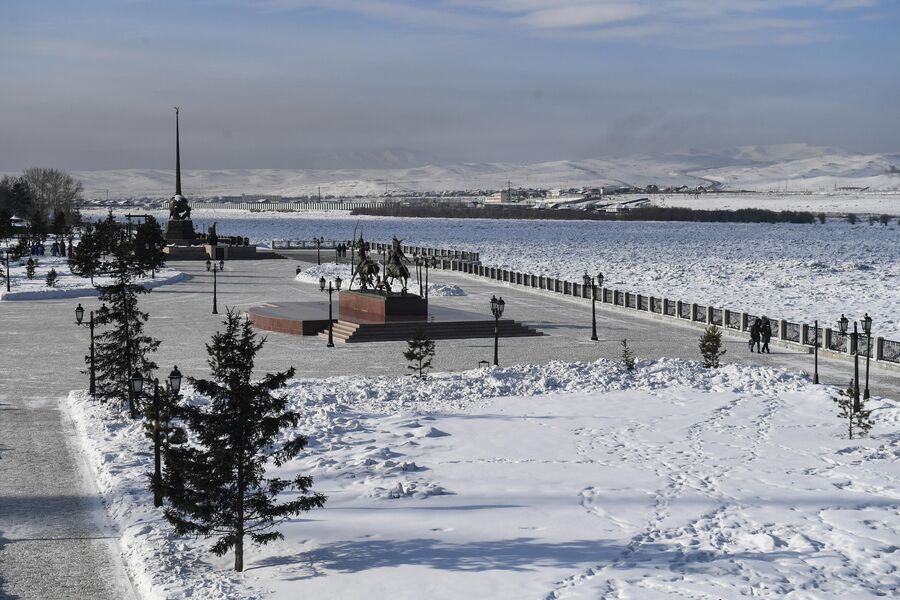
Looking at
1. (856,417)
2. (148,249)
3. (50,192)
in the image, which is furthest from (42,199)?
(856,417)

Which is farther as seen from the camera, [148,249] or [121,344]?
[148,249]

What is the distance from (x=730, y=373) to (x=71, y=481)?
1854 cm

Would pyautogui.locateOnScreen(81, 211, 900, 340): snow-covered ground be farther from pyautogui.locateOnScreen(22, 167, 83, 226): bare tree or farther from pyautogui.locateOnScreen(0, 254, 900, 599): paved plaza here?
pyautogui.locateOnScreen(22, 167, 83, 226): bare tree

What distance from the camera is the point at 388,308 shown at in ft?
144

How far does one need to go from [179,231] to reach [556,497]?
84428 millimetres

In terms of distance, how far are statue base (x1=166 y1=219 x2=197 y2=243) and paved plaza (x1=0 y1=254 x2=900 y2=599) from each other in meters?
26.3

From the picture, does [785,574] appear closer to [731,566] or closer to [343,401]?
[731,566]

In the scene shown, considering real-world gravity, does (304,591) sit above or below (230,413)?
below

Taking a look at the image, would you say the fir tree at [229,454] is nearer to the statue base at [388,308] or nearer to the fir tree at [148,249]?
the statue base at [388,308]

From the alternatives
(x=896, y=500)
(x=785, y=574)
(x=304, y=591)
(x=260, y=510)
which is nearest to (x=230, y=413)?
(x=260, y=510)

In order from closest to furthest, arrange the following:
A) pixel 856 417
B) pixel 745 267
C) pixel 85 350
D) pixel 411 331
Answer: pixel 856 417 → pixel 85 350 → pixel 411 331 → pixel 745 267

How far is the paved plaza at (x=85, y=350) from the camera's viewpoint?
16.6 meters

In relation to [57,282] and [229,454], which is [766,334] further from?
[57,282]

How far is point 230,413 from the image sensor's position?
1551 cm
